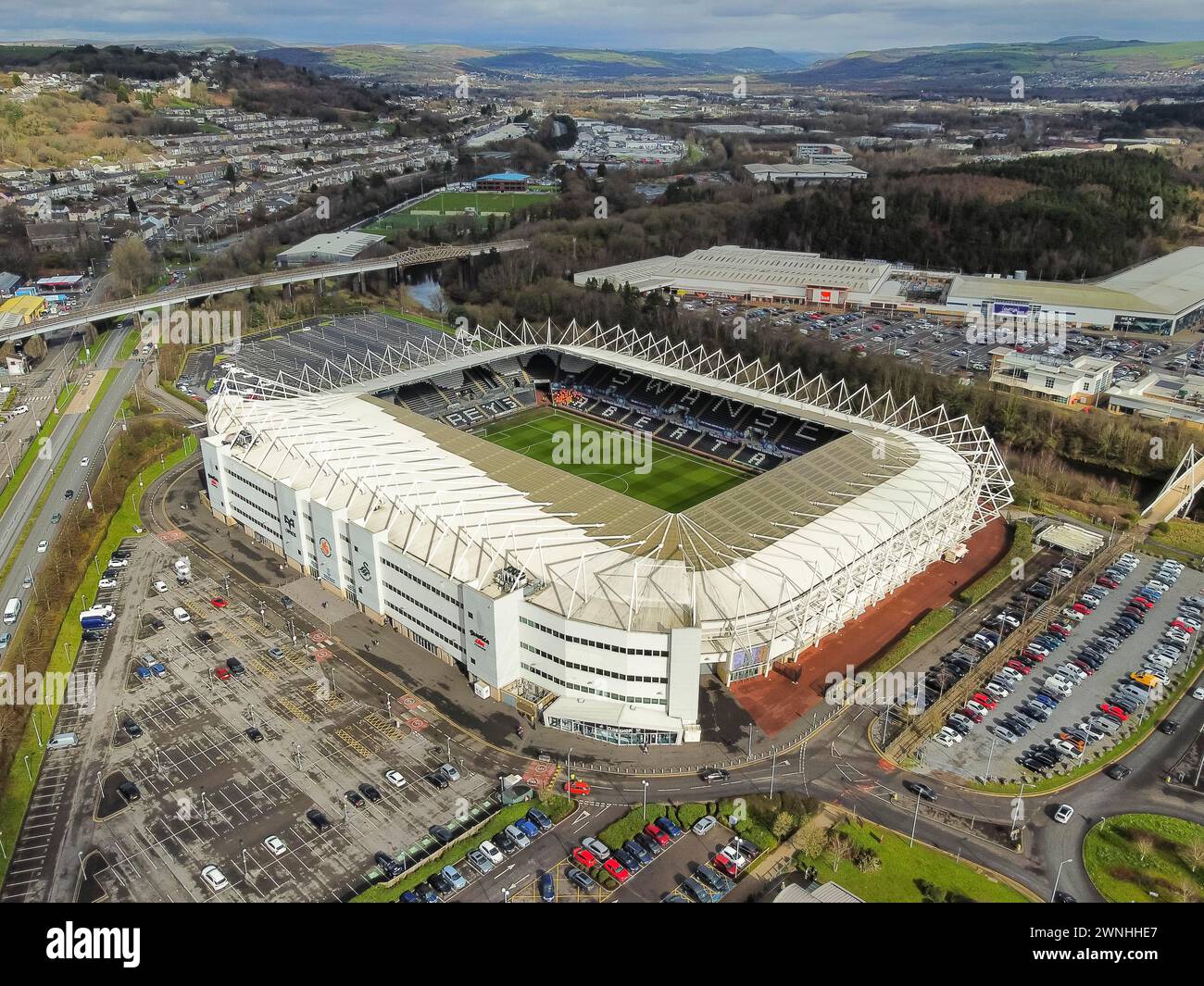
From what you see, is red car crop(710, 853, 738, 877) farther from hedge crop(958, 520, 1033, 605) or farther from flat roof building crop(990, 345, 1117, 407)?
flat roof building crop(990, 345, 1117, 407)

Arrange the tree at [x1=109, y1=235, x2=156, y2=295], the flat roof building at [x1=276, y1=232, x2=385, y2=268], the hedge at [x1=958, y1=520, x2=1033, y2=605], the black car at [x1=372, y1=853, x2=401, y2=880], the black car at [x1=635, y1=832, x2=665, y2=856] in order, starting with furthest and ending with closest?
1. the flat roof building at [x1=276, y1=232, x2=385, y2=268]
2. the tree at [x1=109, y1=235, x2=156, y2=295]
3. the hedge at [x1=958, y1=520, x2=1033, y2=605]
4. the black car at [x1=635, y1=832, x2=665, y2=856]
5. the black car at [x1=372, y1=853, x2=401, y2=880]

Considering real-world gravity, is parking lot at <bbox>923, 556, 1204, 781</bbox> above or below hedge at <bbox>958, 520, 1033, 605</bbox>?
below

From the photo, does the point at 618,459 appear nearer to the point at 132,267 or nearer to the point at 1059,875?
the point at 1059,875

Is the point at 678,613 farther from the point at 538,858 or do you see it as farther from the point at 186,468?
the point at 186,468

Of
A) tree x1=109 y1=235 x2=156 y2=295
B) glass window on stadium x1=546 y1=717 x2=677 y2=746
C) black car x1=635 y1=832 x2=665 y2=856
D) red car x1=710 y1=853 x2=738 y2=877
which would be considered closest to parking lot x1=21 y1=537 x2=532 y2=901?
glass window on stadium x1=546 y1=717 x2=677 y2=746

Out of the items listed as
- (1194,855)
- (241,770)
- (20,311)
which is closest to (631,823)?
(241,770)
